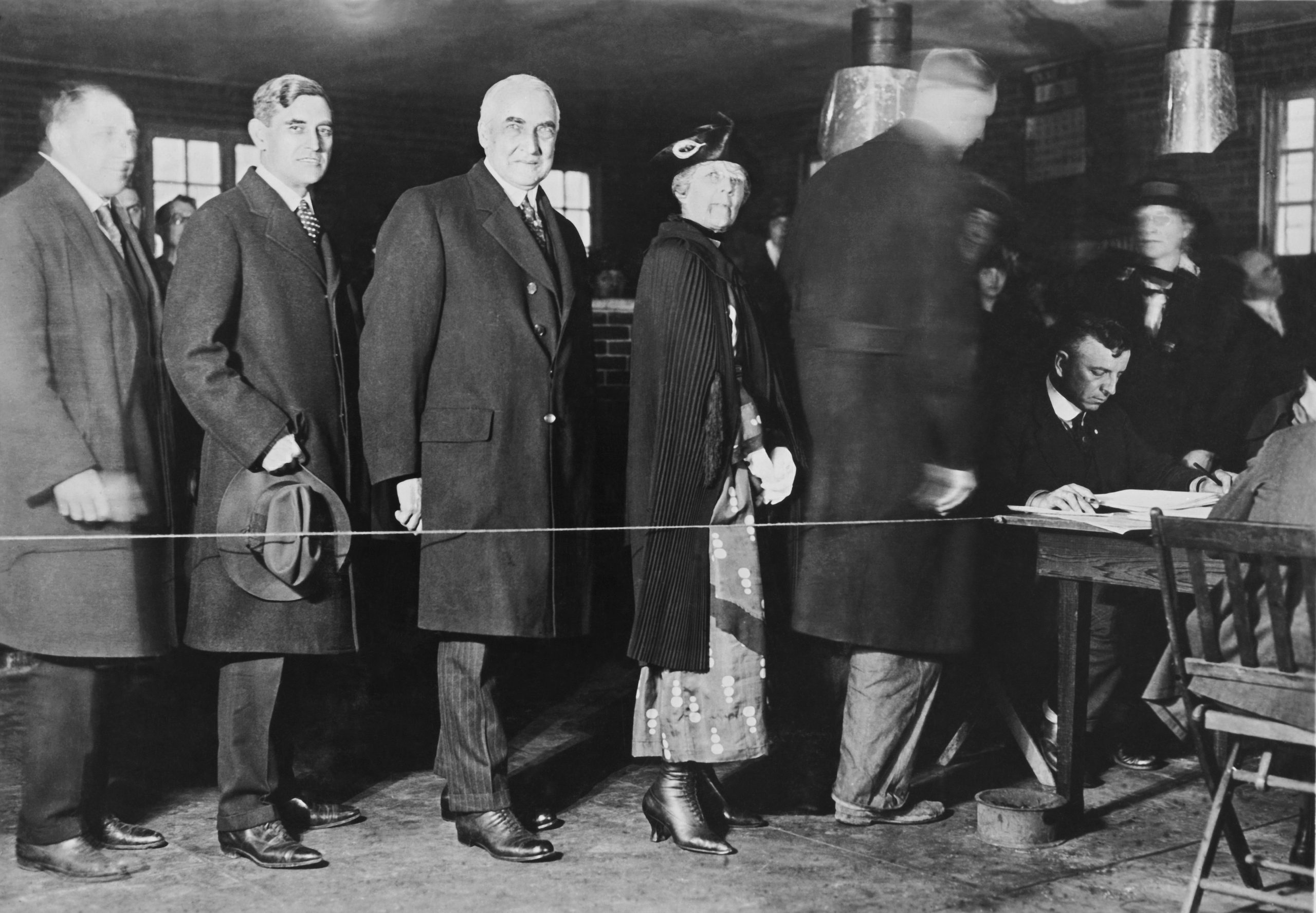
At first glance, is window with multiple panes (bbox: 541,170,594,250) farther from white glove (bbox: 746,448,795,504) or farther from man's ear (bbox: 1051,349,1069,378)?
man's ear (bbox: 1051,349,1069,378)

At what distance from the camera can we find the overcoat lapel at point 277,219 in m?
3.56

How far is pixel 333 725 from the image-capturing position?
184 inches

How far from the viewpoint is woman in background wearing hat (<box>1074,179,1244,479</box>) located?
4.40 m

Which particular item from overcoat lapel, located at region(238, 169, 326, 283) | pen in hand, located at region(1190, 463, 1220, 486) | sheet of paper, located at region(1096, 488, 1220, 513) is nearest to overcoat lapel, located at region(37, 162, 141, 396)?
overcoat lapel, located at region(238, 169, 326, 283)

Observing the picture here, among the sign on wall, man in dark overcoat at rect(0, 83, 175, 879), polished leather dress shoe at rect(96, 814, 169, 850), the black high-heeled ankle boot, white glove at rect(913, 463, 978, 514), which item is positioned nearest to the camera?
man in dark overcoat at rect(0, 83, 175, 879)

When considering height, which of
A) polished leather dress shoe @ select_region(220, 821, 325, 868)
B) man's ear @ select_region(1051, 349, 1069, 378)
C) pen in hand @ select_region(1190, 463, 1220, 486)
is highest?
man's ear @ select_region(1051, 349, 1069, 378)

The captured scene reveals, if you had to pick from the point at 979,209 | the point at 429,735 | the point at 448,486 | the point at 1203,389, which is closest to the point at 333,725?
the point at 429,735

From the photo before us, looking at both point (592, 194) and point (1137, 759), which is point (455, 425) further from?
point (1137, 759)

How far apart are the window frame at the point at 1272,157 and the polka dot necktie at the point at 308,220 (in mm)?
2651

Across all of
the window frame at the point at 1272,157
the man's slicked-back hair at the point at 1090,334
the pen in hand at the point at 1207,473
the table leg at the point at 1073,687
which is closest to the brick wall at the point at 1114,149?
the window frame at the point at 1272,157

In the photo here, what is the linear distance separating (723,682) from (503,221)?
1262mm

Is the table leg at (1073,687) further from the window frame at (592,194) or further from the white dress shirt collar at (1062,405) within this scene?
the window frame at (592,194)

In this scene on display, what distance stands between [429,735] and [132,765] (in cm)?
89

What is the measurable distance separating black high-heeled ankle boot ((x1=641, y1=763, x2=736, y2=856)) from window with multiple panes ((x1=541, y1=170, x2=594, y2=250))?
140cm
